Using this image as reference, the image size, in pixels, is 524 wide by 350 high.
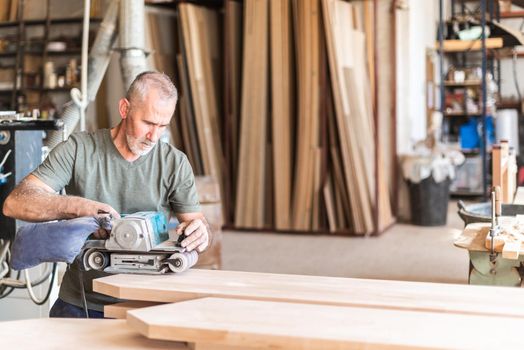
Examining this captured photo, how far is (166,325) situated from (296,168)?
551 cm

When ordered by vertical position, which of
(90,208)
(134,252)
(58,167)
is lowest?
(134,252)

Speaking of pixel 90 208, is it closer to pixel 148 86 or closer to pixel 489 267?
pixel 148 86

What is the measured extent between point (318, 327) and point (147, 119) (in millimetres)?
1051

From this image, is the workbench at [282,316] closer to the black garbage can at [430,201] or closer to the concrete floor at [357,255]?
the concrete floor at [357,255]

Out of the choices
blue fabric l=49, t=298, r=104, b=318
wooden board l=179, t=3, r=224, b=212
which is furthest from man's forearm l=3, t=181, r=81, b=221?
wooden board l=179, t=3, r=224, b=212

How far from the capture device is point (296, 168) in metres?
7.04

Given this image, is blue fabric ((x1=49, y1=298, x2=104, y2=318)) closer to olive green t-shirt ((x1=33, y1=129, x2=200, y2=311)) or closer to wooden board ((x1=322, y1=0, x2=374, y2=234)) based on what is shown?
olive green t-shirt ((x1=33, y1=129, x2=200, y2=311))

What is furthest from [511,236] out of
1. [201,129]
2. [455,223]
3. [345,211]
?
[455,223]

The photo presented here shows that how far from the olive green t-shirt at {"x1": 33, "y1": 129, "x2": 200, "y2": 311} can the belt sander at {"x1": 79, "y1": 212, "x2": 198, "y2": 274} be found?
0.35 meters

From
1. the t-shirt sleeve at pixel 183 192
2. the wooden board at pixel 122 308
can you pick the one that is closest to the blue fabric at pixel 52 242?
the wooden board at pixel 122 308

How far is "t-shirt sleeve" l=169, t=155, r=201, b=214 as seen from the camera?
2488 mm

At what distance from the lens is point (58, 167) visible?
2.40 meters

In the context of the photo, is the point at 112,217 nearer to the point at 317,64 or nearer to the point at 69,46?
the point at 317,64

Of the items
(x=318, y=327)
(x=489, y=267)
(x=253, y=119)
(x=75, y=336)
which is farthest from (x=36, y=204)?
(x=253, y=119)
